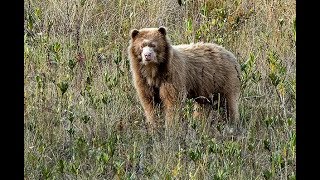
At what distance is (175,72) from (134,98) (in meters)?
0.54

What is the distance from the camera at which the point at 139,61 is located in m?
6.98

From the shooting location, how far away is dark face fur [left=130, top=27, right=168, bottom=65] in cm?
681

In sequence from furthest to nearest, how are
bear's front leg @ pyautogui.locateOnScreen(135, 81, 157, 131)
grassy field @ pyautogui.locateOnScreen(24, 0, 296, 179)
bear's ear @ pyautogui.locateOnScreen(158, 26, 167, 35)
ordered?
bear's ear @ pyautogui.locateOnScreen(158, 26, 167, 35) → bear's front leg @ pyautogui.locateOnScreen(135, 81, 157, 131) → grassy field @ pyautogui.locateOnScreen(24, 0, 296, 179)

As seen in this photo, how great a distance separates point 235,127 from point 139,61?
4.00 feet

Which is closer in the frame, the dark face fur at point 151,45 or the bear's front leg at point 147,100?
the bear's front leg at point 147,100

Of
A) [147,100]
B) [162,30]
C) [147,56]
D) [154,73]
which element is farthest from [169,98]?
[162,30]

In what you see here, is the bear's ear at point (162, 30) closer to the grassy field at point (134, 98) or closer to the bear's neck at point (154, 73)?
the bear's neck at point (154, 73)

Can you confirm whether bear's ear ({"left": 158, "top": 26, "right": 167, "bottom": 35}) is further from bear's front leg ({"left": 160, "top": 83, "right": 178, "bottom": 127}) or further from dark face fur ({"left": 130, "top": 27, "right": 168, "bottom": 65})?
bear's front leg ({"left": 160, "top": 83, "right": 178, "bottom": 127})

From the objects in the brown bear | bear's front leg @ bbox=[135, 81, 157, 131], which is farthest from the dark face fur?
bear's front leg @ bbox=[135, 81, 157, 131]

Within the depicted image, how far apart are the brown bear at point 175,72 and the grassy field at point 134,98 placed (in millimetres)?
178

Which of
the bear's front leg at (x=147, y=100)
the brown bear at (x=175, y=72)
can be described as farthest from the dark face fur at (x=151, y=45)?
the bear's front leg at (x=147, y=100)

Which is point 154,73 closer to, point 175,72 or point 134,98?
point 175,72

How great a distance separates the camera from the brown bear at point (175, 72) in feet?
22.4
